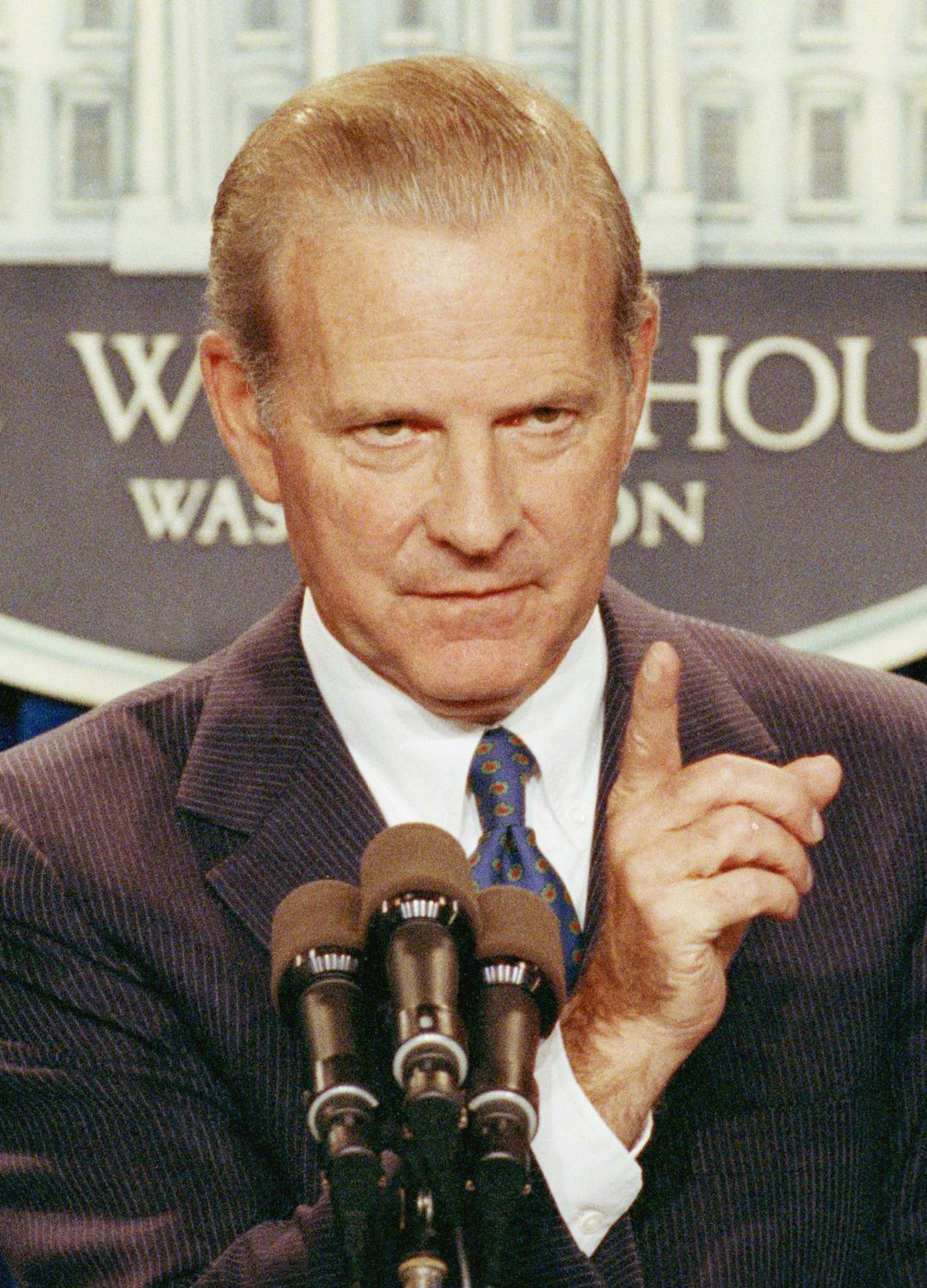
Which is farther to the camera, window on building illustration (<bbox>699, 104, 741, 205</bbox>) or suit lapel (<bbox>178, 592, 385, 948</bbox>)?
window on building illustration (<bbox>699, 104, 741, 205</bbox>)

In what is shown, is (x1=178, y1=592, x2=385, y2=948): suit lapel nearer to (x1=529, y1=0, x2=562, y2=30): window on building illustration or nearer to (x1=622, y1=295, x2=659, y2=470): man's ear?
(x1=622, y1=295, x2=659, y2=470): man's ear

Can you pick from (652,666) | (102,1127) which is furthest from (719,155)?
(102,1127)

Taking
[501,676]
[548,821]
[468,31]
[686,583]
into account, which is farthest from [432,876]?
[468,31]

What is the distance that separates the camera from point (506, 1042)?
0.94 m

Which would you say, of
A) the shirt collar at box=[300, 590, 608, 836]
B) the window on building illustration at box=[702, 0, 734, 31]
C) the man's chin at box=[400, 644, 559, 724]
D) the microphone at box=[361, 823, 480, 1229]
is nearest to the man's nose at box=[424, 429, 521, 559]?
the man's chin at box=[400, 644, 559, 724]

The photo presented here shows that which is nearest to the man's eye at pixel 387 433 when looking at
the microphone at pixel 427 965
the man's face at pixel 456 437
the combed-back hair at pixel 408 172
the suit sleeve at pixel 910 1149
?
the man's face at pixel 456 437

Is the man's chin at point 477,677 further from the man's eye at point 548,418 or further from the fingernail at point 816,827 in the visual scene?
the fingernail at point 816,827

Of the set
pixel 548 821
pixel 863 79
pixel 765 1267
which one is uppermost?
pixel 863 79

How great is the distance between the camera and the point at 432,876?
3.23ft

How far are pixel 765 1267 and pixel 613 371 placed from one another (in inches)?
30.8

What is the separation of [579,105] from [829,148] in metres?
0.29

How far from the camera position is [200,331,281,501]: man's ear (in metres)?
1.72

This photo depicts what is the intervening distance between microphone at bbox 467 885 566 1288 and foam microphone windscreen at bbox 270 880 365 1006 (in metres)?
0.07

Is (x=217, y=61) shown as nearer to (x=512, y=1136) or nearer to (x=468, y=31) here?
(x=468, y=31)
